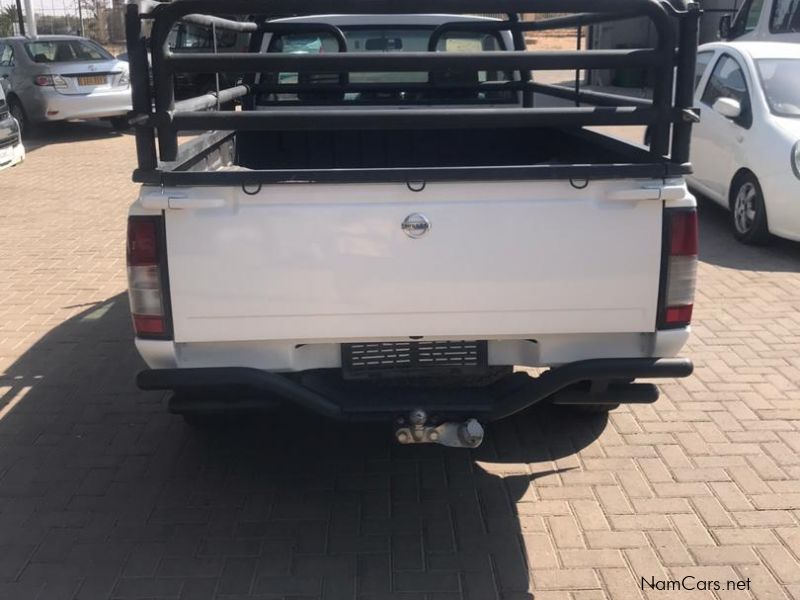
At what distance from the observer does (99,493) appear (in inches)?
159

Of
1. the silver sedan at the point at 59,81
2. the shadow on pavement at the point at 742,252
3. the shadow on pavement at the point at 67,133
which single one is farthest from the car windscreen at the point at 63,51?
the shadow on pavement at the point at 742,252

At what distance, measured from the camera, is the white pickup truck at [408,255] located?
321 centimetres

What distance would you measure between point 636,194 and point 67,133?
608 inches

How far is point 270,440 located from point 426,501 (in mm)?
959

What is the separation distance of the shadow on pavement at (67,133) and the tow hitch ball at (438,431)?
42.8 ft

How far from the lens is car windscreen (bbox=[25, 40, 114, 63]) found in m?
15.9

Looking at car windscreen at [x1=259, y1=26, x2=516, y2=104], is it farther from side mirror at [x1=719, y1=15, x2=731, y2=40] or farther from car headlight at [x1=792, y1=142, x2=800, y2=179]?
side mirror at [x1=719, y1=15, x2=731, y2=40]

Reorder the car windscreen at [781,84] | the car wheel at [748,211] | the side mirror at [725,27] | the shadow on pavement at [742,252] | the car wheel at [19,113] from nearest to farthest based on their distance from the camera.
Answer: the shadow on pavement at [742,252]
the car wheel at [748,211]
the car windscreen at [781,84]
the side mirror at [725,27]
the car wheel at [19,113]

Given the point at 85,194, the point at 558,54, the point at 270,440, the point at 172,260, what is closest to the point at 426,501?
the point at 270,440

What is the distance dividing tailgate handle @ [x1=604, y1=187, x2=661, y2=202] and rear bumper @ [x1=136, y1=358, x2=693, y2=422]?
63 centimetres

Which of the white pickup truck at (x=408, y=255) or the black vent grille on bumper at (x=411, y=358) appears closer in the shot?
the white pickup truck at (x=408, y=255)

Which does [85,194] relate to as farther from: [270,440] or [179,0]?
[179,0]

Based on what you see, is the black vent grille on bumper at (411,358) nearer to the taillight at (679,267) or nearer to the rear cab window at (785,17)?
the taillight at (679,267)

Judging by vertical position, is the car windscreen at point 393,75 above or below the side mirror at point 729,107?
above
